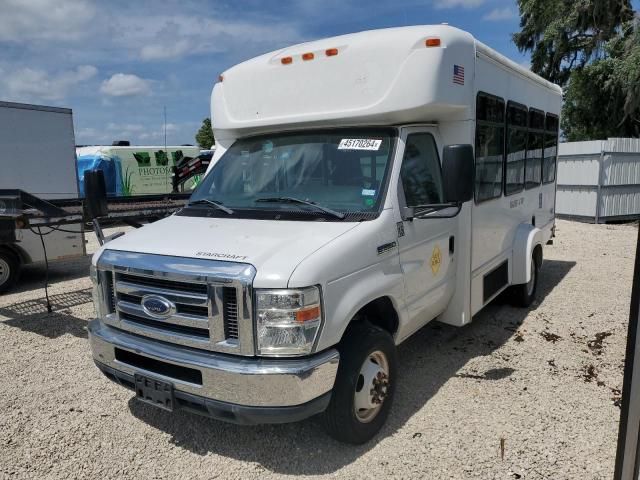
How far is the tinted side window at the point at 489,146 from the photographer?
15.6 ft

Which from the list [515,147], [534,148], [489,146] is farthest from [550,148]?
[489,146]

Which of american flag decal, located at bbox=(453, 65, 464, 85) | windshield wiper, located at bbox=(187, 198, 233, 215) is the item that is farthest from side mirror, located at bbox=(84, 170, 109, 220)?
american flag decal, located at bbox=(453, 65, 464, 85)

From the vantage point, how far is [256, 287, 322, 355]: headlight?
2844 millimetres

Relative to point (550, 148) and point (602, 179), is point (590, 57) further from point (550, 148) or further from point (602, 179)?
point (550, 148)

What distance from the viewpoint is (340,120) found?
4059 millimetres

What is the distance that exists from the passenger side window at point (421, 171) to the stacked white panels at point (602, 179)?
40.2ft

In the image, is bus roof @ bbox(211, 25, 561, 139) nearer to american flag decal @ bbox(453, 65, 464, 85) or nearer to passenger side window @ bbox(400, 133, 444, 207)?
american flag decal @ bbox(453, 65, 464, 85)

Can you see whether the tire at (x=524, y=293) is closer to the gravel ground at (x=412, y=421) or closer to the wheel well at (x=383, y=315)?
the gravel ground at (x=412, y=421)

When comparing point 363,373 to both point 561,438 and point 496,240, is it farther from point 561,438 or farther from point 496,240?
point 496,240

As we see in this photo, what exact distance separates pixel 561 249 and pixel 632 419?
31.3 feet

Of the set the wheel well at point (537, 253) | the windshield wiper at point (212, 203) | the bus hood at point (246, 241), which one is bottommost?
the wheel well at point (537, 253)

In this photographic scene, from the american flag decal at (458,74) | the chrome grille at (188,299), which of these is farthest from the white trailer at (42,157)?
the american flag decal at (458,74)

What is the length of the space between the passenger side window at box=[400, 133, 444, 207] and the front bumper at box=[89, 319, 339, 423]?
1.46 m

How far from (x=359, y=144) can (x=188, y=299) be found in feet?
5.73
